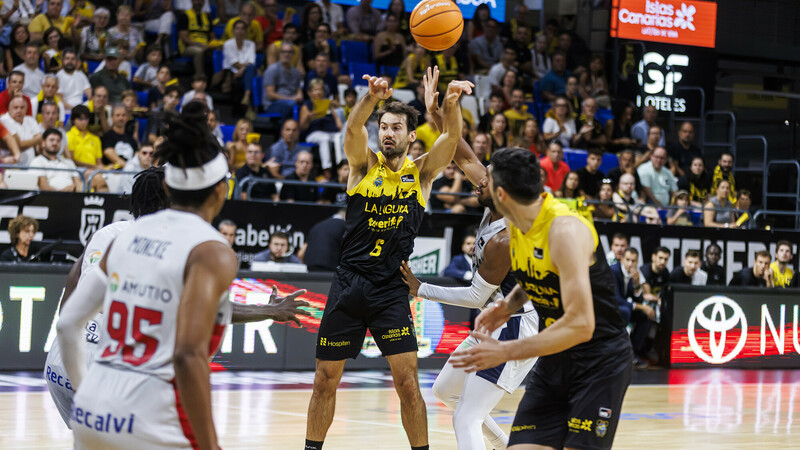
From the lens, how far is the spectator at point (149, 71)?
48.0 ft

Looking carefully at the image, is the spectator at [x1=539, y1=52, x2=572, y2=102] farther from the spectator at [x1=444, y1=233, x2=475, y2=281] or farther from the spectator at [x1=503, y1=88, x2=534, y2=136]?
the spectator at [x1=444, y1=233, x2=475, y2=281]

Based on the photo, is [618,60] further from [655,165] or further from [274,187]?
[274,187]

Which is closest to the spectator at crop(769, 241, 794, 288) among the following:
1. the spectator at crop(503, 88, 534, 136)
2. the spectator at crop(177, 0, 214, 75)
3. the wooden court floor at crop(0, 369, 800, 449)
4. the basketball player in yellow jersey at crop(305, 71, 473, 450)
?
the wooden court floor at crop(0, 369, 800, 449)

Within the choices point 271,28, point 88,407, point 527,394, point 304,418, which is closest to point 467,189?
point 271,28

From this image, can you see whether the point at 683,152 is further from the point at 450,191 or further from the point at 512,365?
the point at 512,365

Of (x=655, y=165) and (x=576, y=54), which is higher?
(x=576, y=54)


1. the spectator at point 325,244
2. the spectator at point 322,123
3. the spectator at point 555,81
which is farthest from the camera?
the spectator at point 555,81

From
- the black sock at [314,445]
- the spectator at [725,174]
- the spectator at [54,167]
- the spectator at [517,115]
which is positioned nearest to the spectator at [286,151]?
the spectator at [54,167]

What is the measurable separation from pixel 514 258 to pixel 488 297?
66.6 inches

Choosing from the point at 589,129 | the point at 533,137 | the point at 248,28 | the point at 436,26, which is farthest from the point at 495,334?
the point at 589,129

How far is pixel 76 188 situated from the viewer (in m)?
11.8

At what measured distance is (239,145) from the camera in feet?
44.7

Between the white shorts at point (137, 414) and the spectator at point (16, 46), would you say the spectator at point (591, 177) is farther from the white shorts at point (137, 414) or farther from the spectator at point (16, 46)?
the white shorts at point (137, 414)

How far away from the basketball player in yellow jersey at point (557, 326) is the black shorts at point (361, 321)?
1831 millimetres
